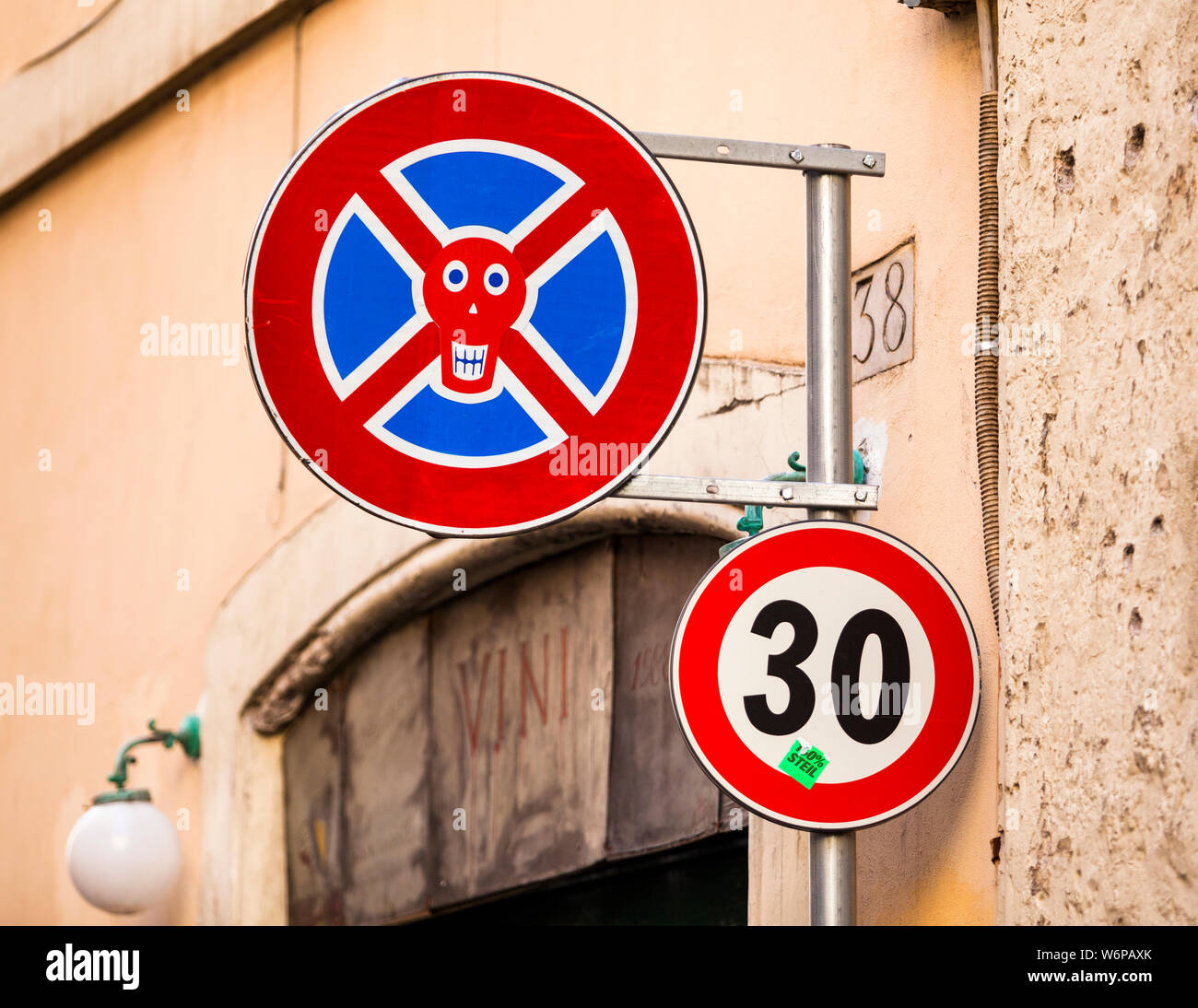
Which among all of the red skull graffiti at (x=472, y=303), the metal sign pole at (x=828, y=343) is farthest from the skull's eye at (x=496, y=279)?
the metal sign pole at (x=828, y=343)

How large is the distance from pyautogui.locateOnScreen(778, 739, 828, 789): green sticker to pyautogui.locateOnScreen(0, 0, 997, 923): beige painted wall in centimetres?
69

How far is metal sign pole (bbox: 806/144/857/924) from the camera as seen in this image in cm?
284

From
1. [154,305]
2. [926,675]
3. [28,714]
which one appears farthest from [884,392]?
[28,714]

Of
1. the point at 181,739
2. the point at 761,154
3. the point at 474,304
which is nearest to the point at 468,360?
the point at 474,304

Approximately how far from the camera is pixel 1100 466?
254cm

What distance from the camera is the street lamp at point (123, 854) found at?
5.71 metres

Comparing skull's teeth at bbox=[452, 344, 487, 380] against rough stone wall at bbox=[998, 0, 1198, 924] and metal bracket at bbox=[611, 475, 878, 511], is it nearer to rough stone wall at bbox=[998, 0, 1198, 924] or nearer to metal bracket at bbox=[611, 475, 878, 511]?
metal bracket at bbox=[611, 475, 878, 511]

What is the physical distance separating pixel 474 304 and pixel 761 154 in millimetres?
522

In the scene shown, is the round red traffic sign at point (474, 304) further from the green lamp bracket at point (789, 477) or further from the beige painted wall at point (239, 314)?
the beige painted wall at point (239, 314)

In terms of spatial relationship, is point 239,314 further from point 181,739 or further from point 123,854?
point 123,854
